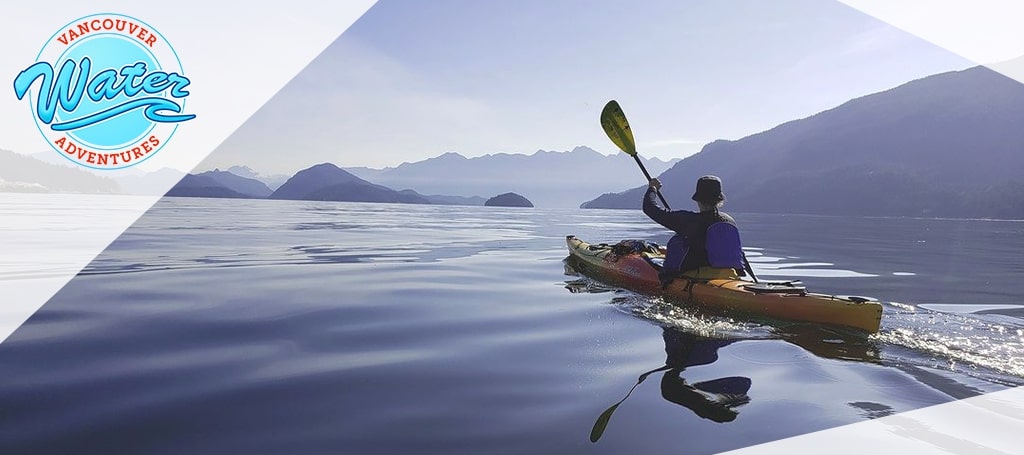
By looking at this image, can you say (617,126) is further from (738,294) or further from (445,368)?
(445,368)

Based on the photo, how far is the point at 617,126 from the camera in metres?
16.3

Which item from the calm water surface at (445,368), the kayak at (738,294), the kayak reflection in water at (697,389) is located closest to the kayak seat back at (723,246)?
the kayak at (738,294)

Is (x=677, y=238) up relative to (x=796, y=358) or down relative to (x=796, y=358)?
up

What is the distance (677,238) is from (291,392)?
26.3ft

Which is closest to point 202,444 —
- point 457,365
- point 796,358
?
point 457,365

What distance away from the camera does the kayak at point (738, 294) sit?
8.10 m

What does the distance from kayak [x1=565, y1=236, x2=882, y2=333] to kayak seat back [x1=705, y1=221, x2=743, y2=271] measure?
6.4 inches

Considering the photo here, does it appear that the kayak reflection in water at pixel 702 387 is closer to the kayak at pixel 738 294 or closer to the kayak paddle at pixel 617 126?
the kayak at pixel 738 294

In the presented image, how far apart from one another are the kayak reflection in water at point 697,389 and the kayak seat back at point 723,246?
9.81 ft

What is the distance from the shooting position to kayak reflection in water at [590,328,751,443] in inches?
191

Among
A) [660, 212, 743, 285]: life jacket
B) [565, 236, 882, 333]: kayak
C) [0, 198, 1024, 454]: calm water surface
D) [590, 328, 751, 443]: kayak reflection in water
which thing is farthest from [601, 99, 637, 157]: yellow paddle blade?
[590, 328, 751, 443]: kayak reflection in water

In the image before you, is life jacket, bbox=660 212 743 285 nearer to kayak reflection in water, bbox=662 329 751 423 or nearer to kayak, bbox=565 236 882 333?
kayak, bbox=565 236 882 333

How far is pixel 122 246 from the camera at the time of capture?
19125 millimetres

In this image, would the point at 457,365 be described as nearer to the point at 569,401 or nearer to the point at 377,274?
the point at 569,401
